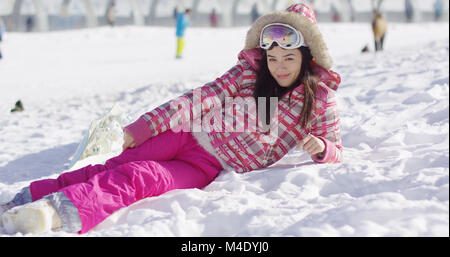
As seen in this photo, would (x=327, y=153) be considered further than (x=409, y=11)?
No

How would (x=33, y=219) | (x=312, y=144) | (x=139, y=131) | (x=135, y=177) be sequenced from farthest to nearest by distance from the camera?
(x=139, y=131) < (x=312, y=144) < (x=135, y=177) < (x=33, y=219)

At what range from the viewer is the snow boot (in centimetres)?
200

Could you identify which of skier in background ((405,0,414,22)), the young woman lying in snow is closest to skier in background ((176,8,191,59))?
the young woman lying in snow

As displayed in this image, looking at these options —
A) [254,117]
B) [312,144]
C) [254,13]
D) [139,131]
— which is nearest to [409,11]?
[254,13]

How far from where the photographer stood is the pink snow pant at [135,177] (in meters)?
2.13

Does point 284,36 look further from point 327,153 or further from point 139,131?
point 139,131

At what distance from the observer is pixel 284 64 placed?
265cm

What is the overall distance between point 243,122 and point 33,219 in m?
1.16

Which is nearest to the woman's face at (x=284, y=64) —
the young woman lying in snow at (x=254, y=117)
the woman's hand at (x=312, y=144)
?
the young woman lying in snow at (x=254, y=117)

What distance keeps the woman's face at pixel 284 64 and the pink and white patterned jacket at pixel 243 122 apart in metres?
0.08

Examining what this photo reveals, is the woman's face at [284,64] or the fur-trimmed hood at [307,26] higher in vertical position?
the fur-trimmed hood at [307,26]

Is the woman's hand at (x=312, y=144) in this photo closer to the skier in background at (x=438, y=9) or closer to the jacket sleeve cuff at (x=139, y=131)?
the jacket sleeve cuff at (x=139, y=131)

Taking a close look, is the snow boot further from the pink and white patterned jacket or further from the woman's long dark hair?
the woman's long dark hair

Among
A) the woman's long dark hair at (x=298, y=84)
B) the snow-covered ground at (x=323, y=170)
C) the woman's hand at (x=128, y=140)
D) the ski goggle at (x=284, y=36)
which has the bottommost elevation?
the snow-covered ground at (x=323, y=170)
